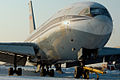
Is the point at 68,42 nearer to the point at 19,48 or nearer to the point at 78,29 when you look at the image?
the point at 78,29

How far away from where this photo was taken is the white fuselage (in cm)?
1519

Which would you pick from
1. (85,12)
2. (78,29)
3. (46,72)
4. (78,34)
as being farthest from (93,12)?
(46,72)

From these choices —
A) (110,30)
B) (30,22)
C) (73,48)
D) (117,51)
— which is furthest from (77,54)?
(30,22)

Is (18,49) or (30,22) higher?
(30,22)

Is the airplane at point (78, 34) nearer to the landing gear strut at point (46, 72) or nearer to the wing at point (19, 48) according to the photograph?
the wing at point (19, 48)

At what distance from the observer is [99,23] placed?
14883 mm

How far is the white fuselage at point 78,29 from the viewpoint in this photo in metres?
15.2

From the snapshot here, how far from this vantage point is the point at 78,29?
15.7 meters

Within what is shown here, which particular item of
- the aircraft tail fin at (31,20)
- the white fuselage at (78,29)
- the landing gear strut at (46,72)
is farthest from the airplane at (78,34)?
the aircraft tail fin at (31,20)

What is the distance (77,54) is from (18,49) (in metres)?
6.02

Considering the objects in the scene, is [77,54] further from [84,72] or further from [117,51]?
[117,51]

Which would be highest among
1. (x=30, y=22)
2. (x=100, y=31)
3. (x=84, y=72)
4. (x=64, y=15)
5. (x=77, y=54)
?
(x=30, y=22)

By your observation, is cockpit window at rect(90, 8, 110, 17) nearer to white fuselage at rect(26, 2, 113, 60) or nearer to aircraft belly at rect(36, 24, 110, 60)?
white fuselage at rect(26, 2, 113, 60)

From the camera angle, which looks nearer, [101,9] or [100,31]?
[100,31]
